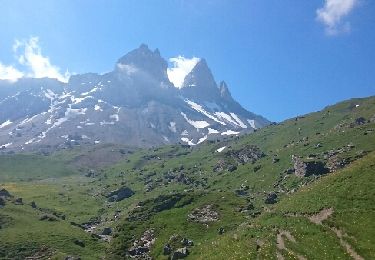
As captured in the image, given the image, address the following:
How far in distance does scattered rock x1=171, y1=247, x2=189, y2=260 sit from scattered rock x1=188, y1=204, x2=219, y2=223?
840 inches

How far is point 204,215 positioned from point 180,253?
87.6 feet

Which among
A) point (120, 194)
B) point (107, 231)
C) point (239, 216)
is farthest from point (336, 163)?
point (120, 194)

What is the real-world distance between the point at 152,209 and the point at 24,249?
122ft

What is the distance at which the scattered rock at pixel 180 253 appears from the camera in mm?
88375

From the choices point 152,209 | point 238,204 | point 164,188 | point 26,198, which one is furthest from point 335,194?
point 26,198

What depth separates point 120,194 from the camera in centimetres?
17838

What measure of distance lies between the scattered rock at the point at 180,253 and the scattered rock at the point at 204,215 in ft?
70.0

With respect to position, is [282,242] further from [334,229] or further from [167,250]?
[167,250]

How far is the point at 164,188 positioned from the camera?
181 m

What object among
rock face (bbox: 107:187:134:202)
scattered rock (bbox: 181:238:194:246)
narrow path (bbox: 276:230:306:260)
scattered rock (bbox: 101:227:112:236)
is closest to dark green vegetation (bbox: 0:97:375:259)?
narrow path (bbox: 276:230:306:260)

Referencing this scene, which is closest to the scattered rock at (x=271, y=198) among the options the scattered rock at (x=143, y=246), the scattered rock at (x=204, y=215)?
the scattered rock at (x=204, y=215)

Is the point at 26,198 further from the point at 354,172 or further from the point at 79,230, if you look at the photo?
the point at 354,172

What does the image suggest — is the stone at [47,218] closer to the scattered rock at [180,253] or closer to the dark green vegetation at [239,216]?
the dark green vegetation at [239,216]

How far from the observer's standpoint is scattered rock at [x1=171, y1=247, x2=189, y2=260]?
8838 cm
